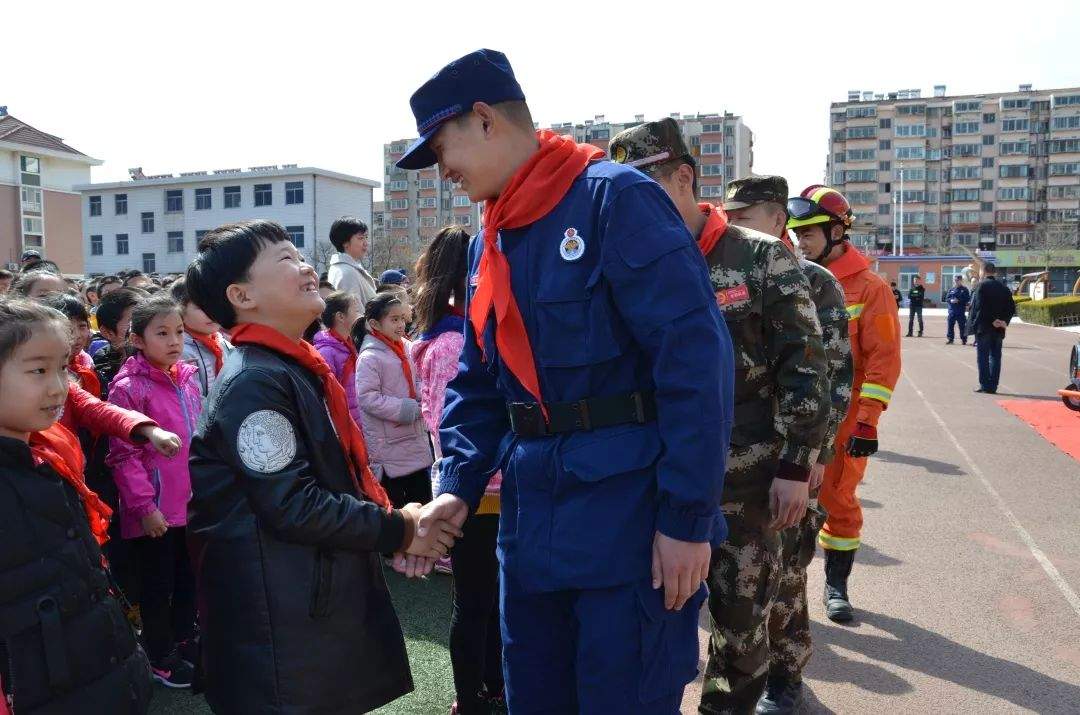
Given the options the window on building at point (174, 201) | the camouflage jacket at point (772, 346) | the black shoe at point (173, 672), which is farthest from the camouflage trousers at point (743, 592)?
the window on building at point (174, 201)

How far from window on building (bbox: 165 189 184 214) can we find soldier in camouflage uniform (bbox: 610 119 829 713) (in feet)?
234

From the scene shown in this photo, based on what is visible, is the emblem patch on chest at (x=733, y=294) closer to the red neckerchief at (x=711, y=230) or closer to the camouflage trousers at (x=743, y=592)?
the red neckerchief at (x=711, y=230)

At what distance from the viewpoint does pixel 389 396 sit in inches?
215

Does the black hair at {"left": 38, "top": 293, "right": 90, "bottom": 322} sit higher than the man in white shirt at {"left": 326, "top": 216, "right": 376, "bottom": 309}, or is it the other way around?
the man in white shirt at {"left": 326, "top": 216, "right": 376, "bottom": 309}

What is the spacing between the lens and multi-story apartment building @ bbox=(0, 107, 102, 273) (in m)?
60.0

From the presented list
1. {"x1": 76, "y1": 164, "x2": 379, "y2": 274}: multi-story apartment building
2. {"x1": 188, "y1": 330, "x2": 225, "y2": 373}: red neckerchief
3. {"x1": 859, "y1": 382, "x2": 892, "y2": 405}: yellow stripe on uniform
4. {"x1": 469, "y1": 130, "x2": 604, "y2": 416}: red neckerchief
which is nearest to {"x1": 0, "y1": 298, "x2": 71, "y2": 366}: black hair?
{"x1": 469, "y1": 130, "x2": 604, "y2": 416}: red neckerchief

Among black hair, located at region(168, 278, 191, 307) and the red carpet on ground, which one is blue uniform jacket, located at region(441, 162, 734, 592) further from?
the red carpet on ground

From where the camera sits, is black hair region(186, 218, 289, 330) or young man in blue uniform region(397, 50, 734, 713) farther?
black hair region(186, 218, 289, 330)

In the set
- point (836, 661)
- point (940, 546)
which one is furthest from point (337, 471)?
point (940, 546)

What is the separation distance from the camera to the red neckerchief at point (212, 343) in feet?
15.7

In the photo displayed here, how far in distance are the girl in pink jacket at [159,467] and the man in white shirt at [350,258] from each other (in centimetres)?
364

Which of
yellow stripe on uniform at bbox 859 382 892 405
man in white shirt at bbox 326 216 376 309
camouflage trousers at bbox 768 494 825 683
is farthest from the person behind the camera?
man in white shirt at bbox 326 216 376 309

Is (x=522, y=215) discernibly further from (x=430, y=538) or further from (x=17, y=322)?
(x=17, y=322)

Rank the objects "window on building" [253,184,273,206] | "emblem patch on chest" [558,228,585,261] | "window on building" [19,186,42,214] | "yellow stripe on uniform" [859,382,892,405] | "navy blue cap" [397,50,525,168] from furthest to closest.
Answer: "window on building" [253,184,273,206] < "window on building" [19,186,42,214] < "yellow stripe on uniform" [859,382,892,405] < "navy blue cap" [397,50,525,168] < "emblem patch on chest" [558,228,585,261]
